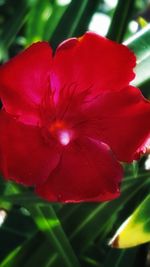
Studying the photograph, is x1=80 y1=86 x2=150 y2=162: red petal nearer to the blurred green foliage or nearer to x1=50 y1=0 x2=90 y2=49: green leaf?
the blurred green foliage

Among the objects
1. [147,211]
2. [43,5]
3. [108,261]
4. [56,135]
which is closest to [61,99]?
[56,135]

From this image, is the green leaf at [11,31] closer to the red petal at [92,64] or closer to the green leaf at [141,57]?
the green leaf at [141,57]

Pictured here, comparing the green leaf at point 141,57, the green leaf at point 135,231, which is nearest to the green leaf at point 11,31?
the green leaf at point 141,57

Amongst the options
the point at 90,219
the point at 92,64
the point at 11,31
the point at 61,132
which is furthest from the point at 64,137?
the point at 11,31

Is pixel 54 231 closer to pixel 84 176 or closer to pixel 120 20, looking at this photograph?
pixel 84 176

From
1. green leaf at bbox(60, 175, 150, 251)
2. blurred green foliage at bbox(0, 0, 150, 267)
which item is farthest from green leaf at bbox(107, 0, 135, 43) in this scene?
green leaf at bbox(60, 175, 150, 251)
